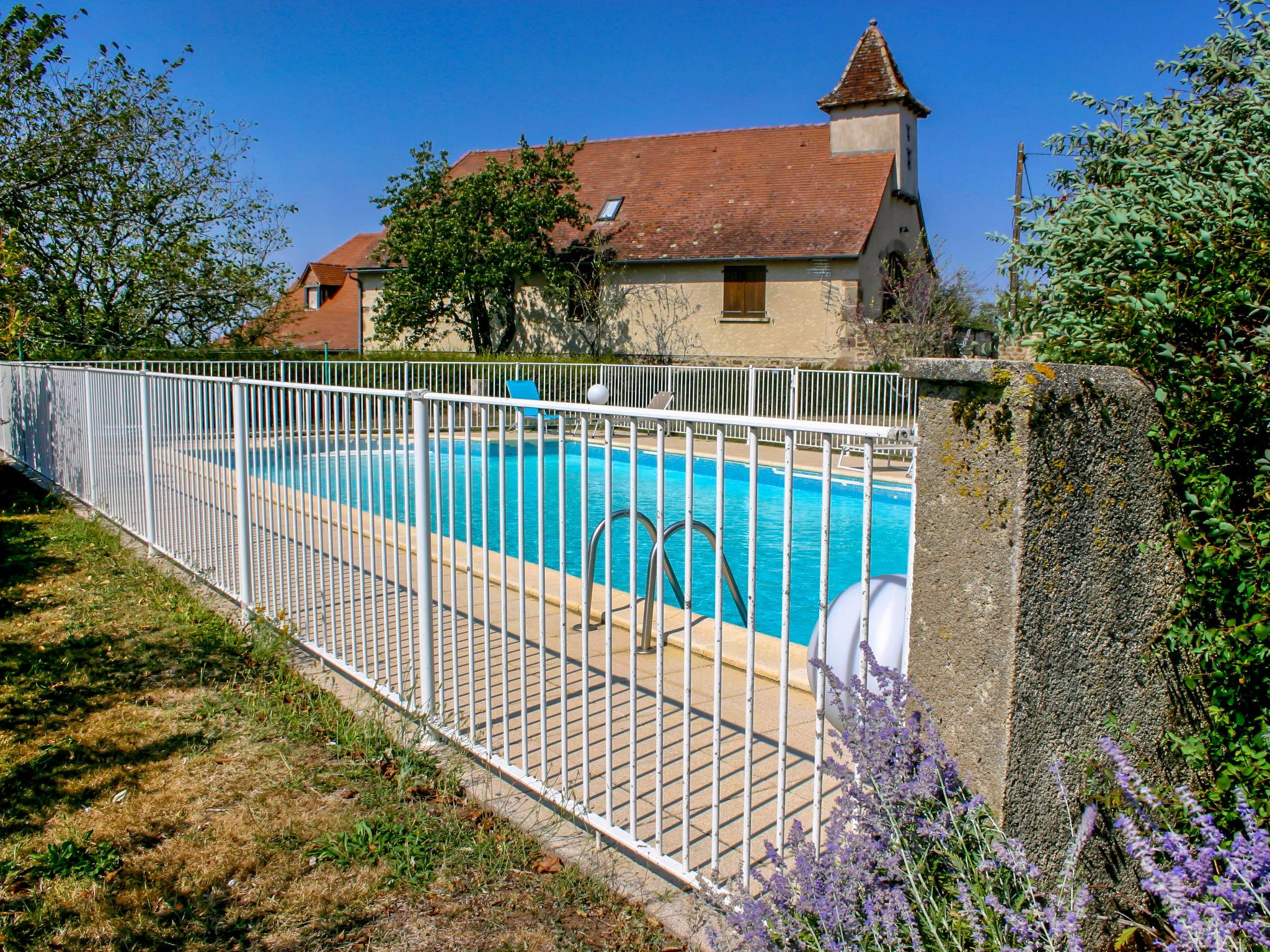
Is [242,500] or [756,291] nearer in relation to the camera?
[242,500]

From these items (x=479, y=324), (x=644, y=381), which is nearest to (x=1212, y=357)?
(x=644, y=381)

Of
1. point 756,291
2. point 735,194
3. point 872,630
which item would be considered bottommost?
point 872,630

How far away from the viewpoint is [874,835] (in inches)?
82.7

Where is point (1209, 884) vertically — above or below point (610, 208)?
below

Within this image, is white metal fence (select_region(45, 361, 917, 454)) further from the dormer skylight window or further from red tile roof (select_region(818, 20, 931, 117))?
red tile roof (select_region(818, 20, 931, 117))

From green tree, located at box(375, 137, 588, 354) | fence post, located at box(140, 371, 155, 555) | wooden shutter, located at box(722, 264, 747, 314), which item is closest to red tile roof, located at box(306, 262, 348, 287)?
green tree, located at box(375, 137, 588, 354)

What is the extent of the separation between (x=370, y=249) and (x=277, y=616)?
36414 mm

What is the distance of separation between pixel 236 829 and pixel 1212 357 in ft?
11.6

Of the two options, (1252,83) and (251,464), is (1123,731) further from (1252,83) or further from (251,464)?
(251,464)

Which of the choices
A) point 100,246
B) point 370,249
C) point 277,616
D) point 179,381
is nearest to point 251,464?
point 277,616

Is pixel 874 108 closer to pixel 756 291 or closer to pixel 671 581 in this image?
pixel 756 291

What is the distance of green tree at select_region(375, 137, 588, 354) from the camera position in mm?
27047

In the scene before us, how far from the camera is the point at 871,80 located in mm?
28031

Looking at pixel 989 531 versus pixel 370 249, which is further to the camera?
pixel 370 249
